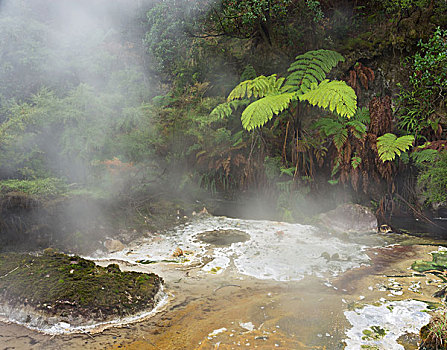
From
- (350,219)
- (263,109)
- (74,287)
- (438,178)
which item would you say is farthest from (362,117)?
(74,287)

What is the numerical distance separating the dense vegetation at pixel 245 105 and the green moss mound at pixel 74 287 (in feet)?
5.66

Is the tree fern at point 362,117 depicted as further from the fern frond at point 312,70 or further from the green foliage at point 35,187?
the green foliage at point 35,187

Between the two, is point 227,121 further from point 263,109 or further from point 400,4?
point 400,4

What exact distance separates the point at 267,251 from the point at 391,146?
2.57m

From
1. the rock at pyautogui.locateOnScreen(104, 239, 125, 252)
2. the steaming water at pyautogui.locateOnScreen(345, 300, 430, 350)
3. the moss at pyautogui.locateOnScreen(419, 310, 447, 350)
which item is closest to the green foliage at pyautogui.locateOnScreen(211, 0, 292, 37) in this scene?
the rock at pyautogui.locateOnScreen(104, 239, 125, 252)

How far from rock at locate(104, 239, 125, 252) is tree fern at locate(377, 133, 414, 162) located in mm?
3929

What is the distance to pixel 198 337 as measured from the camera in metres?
2.63

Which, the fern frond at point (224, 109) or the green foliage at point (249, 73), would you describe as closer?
the fern frond at point (224, 109)

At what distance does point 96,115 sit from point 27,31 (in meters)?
2.34

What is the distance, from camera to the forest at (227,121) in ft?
17.1

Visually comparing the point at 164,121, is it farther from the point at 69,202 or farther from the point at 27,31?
the point at 27,31

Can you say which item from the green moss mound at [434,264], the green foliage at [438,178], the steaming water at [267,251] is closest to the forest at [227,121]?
the green foliage at [438,178]

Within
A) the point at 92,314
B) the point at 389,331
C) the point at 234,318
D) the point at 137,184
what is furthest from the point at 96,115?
the point at 389,331

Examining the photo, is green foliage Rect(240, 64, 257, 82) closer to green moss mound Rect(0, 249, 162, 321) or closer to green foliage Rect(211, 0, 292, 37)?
green foliage Rect(211, 0, 292, 37)
